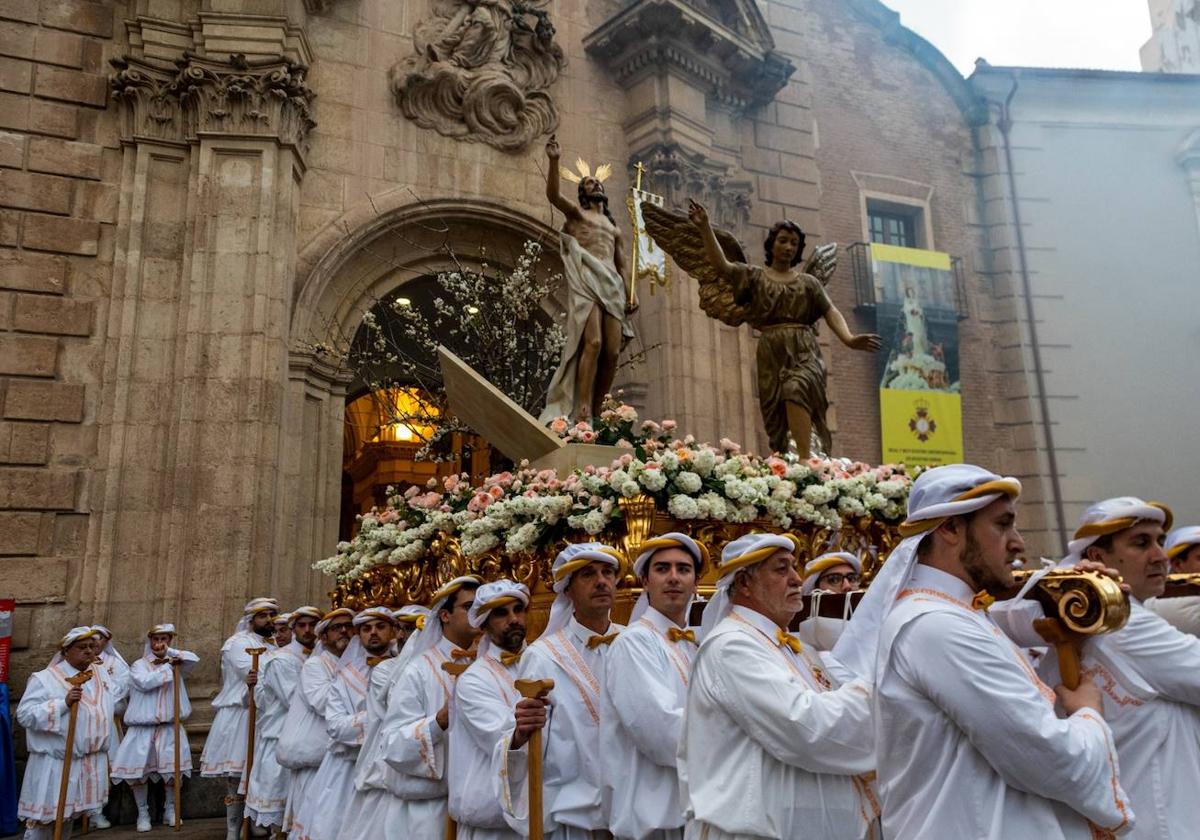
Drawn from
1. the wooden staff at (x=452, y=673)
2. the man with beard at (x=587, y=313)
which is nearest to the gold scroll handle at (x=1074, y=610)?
the wooden staff at (x=452, y=673)

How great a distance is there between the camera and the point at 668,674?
14.4 ft

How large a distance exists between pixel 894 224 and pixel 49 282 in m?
15.5

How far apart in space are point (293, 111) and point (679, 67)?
21.8ft

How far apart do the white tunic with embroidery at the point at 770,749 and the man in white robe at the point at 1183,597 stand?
1365 mm

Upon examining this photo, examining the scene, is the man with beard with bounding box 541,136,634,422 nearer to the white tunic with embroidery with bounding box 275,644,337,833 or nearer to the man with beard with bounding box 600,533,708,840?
the white tunic with embroidery with bounding box 275,644,337,833

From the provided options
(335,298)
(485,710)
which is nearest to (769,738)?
(485,710)

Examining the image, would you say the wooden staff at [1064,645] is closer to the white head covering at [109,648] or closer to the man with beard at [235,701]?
the man with beard at [235,701]

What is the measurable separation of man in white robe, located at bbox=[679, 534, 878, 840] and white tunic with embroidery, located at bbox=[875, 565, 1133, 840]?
52 centimetres

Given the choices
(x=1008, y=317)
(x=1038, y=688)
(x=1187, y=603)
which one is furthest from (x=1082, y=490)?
(x=1038, y=688)

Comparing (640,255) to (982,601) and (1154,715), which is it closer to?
(982,601)

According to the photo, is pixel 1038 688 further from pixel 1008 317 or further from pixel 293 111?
pixel 1008 317

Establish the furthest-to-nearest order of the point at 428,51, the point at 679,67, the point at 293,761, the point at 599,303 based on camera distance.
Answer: the point at 679,67, the point at 428,51, the point at 599,303, the point at 293,761

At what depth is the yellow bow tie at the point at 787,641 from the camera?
360 cm

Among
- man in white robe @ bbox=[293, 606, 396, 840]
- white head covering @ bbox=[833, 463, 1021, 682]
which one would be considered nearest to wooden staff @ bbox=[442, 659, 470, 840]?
man in white robe @ bbox=[293, 606, 396, 840]
